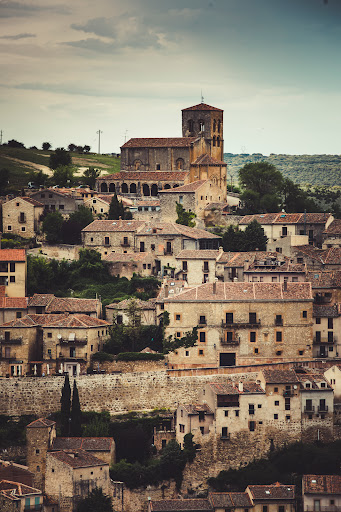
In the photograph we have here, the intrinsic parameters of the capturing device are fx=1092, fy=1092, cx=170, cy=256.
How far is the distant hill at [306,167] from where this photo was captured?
153 meters

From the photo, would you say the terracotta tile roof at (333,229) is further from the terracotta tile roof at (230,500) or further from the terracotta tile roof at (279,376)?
the terracotta tile roof at (230,500)

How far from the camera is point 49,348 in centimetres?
6000

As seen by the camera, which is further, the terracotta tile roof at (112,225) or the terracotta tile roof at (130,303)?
the terracotta tile roof at (112,225)

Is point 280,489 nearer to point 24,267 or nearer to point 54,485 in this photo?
point 54,485

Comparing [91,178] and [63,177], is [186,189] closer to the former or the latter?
[63,177]

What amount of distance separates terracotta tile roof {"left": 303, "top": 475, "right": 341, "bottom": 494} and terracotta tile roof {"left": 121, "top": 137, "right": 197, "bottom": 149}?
124 ft

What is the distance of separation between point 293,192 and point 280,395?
104 feet

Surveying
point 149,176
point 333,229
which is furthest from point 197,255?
point 149,176

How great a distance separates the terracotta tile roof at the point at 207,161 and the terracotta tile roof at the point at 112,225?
472 inches

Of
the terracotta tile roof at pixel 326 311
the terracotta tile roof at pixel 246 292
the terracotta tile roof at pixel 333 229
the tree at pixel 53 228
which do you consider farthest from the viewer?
the tree at pixel 53 228

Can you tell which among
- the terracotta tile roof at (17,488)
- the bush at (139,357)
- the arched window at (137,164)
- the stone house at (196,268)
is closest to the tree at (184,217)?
the stone house at (196,268)

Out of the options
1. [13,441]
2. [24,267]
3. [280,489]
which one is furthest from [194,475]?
[24,267]

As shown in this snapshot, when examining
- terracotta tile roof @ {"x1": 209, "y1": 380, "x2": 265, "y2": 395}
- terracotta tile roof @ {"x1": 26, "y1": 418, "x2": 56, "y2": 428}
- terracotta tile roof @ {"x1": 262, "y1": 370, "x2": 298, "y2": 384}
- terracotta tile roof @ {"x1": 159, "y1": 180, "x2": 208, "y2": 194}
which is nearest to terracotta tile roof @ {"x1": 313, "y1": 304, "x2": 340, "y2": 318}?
terracotta tile roof @ {"x1": 262, "y1": 370, "x2": 298, "y2": 384}

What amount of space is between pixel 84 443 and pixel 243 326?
1163 centimetres
